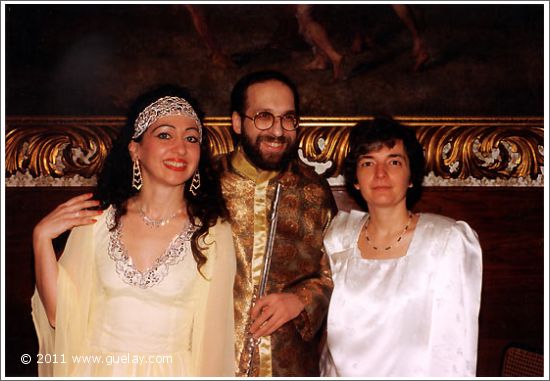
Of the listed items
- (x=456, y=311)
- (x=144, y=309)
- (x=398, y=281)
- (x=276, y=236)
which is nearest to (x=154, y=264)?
(x=144, y=309)

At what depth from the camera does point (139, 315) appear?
2.05 meters

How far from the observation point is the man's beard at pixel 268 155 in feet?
7.62

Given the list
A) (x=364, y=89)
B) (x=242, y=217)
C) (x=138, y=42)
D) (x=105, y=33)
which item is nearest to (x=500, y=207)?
(x=364, y=89)

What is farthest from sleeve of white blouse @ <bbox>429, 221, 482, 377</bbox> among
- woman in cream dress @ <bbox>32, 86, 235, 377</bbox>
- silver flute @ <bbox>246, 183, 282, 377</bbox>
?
woman in cream dress @ <bbox>32, 86, 235, 377</bbox>

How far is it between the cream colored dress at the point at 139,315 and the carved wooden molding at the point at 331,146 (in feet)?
3.07

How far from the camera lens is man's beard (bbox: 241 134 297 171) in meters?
2.32

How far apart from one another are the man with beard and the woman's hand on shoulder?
57 cm

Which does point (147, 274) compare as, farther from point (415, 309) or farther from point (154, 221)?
point (415, 309)

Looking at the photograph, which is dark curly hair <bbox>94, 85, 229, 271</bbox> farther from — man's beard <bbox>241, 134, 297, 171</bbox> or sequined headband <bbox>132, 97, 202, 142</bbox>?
man's beard <bbox>241, 134, 297, 171</bbox>

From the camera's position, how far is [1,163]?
2770 millimetres

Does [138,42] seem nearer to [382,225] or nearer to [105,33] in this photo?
[105,33]

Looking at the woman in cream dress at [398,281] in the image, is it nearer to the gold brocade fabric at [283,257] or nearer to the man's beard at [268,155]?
the gold brocade fabric at [283,257]

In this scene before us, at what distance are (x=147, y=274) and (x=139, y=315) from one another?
15 centimetres

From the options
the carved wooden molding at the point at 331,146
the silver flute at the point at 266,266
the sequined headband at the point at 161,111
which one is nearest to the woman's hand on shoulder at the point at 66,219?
the sequined headband at the point at 161,111
